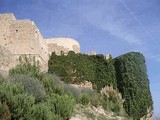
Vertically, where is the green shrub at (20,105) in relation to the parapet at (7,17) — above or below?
below

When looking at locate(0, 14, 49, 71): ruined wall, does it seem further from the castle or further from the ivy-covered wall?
the ivy-covered wall

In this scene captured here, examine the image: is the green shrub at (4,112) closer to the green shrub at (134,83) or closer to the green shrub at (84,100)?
the green shrub at (84,100)

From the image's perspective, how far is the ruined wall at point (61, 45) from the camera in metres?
31.7

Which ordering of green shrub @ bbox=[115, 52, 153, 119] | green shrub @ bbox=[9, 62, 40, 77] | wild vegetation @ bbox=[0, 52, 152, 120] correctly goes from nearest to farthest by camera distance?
green shrub @ bbox=[9, 62, 40, 77], wild vegetation @ bbox=[0, 52, 152, 120], green shrub @ bbox=[115, 52, 153, 119]

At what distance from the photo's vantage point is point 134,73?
31.1 m

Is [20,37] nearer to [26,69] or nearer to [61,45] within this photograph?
[26,69]

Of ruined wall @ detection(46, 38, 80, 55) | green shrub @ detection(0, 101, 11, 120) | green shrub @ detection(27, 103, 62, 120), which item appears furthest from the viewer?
ruined wall @ detection(46, 38, 80, 55)

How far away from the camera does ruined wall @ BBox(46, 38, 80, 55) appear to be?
31.7 metres

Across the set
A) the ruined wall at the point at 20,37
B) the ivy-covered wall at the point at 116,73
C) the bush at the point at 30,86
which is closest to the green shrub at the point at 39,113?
the bush at the point at 30,86

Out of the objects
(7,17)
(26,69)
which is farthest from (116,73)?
(26,69)

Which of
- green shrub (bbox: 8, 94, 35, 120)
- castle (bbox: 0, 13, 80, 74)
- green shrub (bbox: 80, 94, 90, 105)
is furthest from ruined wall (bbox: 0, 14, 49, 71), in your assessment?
Answer: green shrub (bbox: 8, 94, 35, 120)

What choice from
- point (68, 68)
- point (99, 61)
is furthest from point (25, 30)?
point (99, 61)

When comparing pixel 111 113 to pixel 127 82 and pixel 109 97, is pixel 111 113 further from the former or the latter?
pixel 127 82

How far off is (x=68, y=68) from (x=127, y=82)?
4.76 metres
